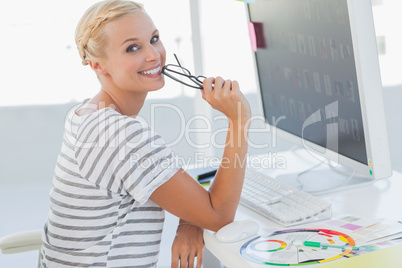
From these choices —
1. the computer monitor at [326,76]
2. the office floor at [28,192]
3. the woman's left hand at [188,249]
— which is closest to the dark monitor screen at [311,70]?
the computer monitor at [326,76]

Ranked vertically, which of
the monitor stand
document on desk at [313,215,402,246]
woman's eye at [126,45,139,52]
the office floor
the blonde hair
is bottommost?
the office floor

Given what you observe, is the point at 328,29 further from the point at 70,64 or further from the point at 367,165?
the point at 70,64

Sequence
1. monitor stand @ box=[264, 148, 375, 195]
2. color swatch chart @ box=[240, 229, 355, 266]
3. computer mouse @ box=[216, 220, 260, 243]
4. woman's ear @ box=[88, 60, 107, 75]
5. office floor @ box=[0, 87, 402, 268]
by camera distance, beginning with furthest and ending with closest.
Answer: office floor @ box=[0, 87, 402, 268]
monitor stand @ box=[264, 148, 375, 195]
woman's ear @ box=[88, 60, 107, 75]
computer mouse @ box=[216, 220, 260, 243]
color swatch chart @ box=[240, 229, 355, 266]

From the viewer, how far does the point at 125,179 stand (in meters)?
1.17

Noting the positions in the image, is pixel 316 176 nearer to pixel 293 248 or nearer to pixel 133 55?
pixel 293 248

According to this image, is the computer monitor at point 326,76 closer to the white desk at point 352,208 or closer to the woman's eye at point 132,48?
the white desk at point 352,208

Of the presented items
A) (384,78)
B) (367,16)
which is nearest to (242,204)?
(367,16)

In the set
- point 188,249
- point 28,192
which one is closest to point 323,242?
point 188,249

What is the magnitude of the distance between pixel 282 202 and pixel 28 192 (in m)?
3.00

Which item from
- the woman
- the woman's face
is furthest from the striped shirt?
the woman's face

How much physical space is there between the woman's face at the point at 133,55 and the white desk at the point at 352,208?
1.37 feet

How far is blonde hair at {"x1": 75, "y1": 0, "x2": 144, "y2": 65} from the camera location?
129 centimetres

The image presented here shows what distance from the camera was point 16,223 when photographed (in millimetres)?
3264

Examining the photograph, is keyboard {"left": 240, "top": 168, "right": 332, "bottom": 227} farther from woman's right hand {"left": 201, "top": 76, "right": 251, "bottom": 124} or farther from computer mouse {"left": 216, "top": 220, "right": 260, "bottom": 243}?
woman's right hand {"left": 201, "top": 76, "right": 251, "bottom": 124}
